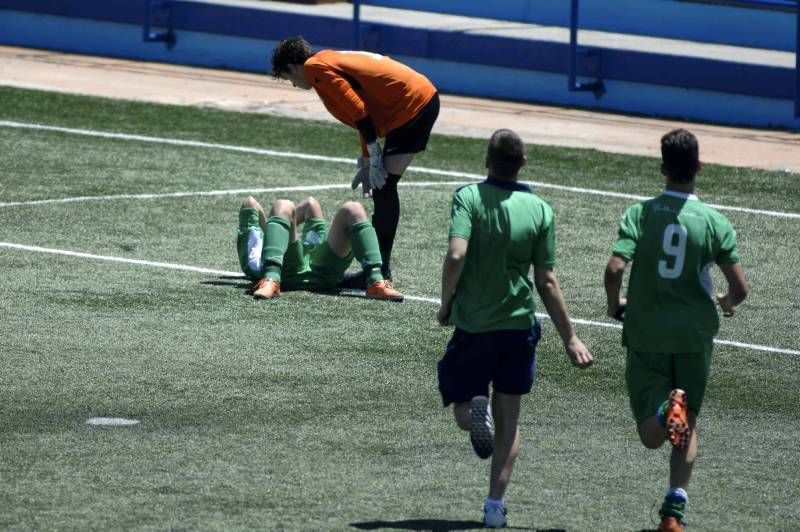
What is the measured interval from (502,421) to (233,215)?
7132 millimetres

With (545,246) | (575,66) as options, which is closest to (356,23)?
(575,66)

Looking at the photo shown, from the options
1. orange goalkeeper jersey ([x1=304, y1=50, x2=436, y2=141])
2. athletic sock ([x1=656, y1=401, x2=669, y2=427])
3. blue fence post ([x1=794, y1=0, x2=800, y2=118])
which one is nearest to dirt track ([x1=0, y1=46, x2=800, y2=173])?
blue fence post ([x1=794, y1=0, x2=800, y2=118])

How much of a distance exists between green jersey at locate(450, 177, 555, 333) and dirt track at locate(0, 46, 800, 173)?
34.8 ft

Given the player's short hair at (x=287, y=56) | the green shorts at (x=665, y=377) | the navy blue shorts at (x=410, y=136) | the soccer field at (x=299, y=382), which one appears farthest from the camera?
the navy blue shorts at (x=410, y=136)

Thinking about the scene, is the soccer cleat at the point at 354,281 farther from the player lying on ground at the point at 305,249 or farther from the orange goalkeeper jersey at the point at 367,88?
the orange goalkeeper jersey at the point at 367,88

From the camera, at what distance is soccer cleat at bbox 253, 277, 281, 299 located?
11.0 metres

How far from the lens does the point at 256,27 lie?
23875 mm

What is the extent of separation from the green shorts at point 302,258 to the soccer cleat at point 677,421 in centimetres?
462

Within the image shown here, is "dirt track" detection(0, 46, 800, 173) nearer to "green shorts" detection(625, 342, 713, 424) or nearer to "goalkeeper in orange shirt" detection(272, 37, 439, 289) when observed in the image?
"goalkeeper in orange shirt" detection(272, 37, 439, 289)

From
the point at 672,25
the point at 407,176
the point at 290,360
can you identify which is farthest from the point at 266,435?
the point at 672,25

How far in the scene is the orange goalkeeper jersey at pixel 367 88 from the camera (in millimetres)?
11242

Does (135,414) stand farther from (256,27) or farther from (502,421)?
(256,27)

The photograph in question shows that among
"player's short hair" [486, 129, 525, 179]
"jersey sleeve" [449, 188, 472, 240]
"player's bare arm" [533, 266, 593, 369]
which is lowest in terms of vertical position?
"player's bare arm" [533, 266, 593, 369]

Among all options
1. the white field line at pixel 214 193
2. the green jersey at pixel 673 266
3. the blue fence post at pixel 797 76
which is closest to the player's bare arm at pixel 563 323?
the green jersey at pixel 673 266
